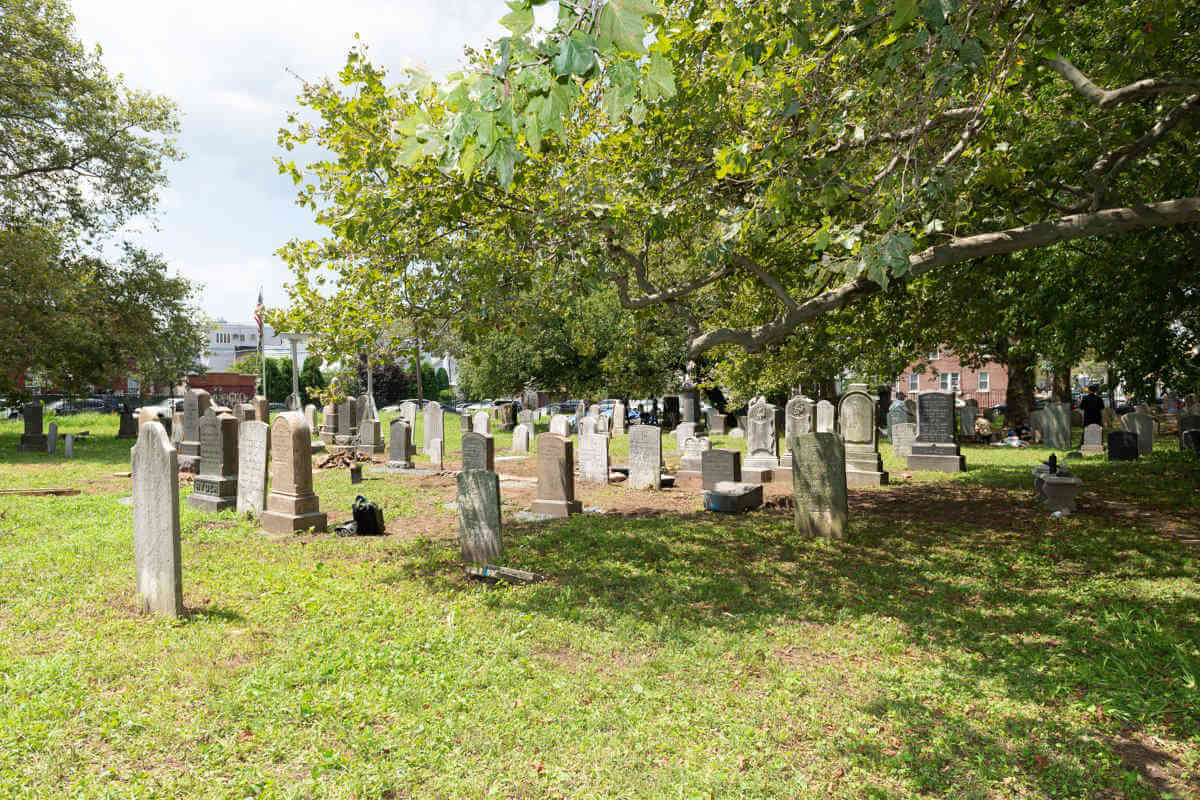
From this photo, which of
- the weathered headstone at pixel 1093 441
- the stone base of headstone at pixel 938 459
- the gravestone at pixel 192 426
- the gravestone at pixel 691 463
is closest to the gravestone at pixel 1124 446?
the weathered headstone at pixel 1093 441

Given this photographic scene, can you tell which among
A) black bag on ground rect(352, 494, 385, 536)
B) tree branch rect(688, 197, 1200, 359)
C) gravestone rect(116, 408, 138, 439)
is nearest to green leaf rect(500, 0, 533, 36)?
tree branch rect(688, 197, 1200, 359)

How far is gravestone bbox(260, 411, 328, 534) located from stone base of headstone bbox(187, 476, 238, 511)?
145 cm

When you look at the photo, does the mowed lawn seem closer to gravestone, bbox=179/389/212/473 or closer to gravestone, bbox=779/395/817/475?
gravestone, bbox=179/389/212/473

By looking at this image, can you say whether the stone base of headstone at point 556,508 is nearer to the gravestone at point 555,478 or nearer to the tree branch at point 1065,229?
the gravestone at point 555,478

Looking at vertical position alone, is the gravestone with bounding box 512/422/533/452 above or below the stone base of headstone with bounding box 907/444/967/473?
above

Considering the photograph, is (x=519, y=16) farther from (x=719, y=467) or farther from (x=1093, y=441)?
(x=1093, y=441)

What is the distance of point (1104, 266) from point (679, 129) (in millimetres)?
7856

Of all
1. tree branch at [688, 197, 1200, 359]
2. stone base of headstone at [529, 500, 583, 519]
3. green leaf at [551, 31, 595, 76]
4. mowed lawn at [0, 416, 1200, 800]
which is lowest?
mowed lawn at [0, 416, 1200, 800]

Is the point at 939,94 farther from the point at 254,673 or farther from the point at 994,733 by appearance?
the point at 254,673

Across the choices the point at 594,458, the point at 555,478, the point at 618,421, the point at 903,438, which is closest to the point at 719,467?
the point at 555,478

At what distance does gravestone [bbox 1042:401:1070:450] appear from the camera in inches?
781

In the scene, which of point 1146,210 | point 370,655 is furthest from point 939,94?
point 370,655

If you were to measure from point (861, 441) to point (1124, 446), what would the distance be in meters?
7.33

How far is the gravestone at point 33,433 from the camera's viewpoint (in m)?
20.0
